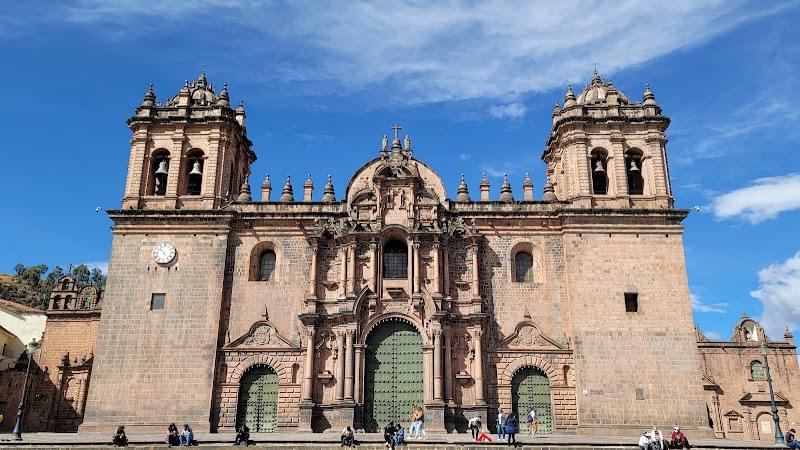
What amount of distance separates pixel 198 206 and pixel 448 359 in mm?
11974

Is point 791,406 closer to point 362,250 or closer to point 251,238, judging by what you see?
point 362,250

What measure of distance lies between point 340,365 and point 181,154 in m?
11.3

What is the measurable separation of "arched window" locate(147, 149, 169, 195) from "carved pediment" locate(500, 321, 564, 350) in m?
15.7

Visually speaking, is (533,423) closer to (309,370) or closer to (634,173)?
(309,370)

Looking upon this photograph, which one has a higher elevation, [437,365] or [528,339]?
[528,339]

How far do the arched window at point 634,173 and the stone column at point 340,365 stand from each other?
44.6 feet

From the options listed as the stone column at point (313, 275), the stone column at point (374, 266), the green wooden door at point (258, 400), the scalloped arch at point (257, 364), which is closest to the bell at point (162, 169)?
the stone column at point (313, 275)

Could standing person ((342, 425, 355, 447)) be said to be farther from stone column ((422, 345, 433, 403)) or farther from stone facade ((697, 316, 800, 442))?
stone facade ((697, 316, 800, 442))

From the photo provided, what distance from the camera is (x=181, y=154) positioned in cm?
2806

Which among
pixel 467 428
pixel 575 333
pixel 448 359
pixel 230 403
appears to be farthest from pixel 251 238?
pixel 575 333

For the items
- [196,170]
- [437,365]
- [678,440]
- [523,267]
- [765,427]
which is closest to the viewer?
[678,440]

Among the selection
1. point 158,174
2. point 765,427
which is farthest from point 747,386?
point 158,174

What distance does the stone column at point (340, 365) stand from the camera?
80.1 feet

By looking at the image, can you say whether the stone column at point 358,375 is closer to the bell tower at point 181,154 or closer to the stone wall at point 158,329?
the stone wall at point 158,329
